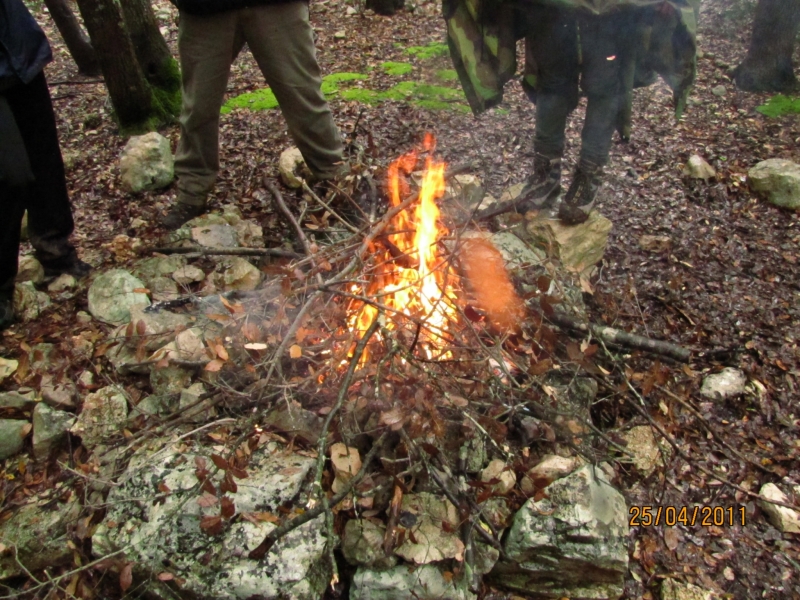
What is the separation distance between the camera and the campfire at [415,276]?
288 cm

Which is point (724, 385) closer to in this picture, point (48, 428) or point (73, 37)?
point (48, 428)

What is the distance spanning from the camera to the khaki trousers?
3.56 metres

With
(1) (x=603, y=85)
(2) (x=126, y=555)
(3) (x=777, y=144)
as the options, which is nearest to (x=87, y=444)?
(2) (x=126, y=555)

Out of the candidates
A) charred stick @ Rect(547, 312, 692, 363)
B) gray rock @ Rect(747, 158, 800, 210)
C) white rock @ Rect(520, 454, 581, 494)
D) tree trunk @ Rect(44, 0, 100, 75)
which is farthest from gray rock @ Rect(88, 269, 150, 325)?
gray rock @ Rect(747, 158, 800, 210)

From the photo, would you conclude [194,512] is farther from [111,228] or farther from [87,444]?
[111,228]

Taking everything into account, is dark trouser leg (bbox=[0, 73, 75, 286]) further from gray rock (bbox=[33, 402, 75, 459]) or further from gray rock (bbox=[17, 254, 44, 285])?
gray rock (bbox=[33, 402, 75, 459])

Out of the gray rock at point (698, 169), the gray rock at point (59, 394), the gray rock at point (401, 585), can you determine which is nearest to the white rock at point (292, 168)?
the gray rock at point (59, 394)

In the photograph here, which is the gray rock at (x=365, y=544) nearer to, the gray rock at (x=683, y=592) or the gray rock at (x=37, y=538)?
the gray rock at (x=37, y=538)

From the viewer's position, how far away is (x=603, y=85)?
3521mm

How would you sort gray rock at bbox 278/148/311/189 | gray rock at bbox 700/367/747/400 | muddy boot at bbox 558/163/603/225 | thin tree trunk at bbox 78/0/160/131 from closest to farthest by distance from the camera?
gray rock at bbox 700/367/747/400 → muddy boot at bbox 558/163/603/225 → gray rock at bbox 278/148/311/189 → thin tree trunk at bbox 78/0/160/131

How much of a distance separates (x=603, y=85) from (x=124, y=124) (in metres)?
4.49

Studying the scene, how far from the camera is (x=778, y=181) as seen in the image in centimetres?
477

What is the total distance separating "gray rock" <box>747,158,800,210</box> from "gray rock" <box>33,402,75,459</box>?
218 inches

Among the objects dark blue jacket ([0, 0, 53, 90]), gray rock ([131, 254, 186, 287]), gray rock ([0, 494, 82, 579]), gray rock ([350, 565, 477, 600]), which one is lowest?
gray rock ([350, 565, 477, 600])
